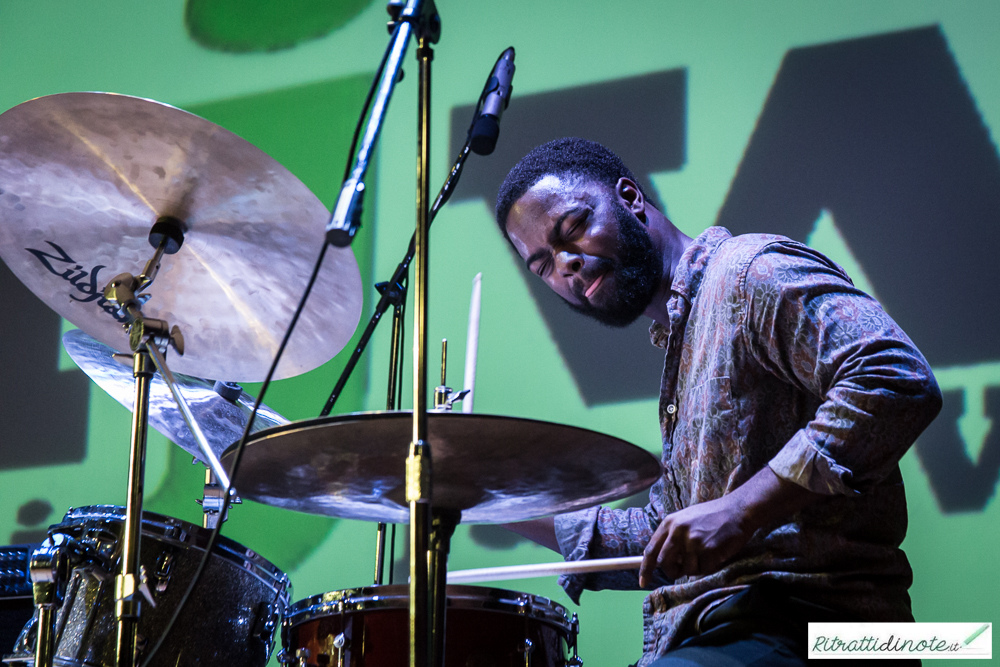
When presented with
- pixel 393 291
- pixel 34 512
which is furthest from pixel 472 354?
pixel 34 512

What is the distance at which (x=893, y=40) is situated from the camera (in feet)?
8.43

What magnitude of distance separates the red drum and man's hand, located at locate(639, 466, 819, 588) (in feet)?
1.04

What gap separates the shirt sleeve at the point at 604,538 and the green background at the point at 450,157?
426 mm

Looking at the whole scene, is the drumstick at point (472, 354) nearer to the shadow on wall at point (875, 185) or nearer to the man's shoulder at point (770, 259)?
the man's shoulder at point (770, 259)

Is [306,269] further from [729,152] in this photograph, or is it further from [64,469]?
[64,469]

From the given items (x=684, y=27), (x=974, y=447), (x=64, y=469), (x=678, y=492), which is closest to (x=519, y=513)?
(x=678, y=492)

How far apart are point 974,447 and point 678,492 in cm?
90

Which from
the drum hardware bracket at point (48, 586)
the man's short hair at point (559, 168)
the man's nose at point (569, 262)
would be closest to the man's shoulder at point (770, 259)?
the man's nose at point (569, 262)

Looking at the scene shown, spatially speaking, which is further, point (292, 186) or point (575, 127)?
point (575, 127)

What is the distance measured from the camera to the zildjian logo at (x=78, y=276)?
1.85 metres

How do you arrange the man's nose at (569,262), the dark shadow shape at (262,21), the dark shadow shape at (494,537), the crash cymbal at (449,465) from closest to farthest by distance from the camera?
the crash cymbal at (449,465)
the man's nose at (569,262)
the dark shadow shape at (494,537)
the dark shadow shape at (262,21)

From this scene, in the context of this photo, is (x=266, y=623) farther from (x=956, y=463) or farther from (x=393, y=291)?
(x=956, y=463)

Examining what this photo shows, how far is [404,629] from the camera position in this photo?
1.59m

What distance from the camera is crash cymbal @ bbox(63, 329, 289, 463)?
6.30 feet
